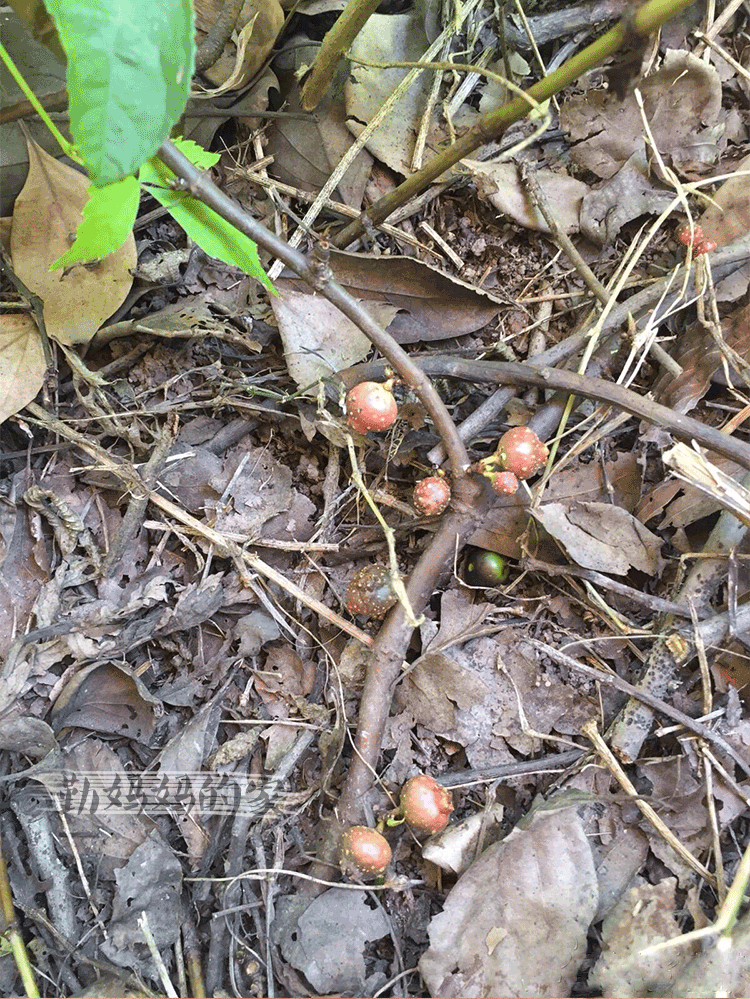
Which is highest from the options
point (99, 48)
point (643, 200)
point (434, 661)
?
point (99, 48)

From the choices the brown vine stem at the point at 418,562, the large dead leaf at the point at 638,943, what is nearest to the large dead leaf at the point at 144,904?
the brown vine stem at the point at 418,562

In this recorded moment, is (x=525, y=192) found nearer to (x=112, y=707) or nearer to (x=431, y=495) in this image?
(x=431, y=495)

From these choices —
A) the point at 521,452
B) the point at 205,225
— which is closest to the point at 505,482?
the point at 521,452

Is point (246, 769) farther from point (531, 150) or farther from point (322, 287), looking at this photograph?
point (531, 150)

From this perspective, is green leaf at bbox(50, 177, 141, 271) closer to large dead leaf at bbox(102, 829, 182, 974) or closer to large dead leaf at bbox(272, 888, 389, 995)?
large dead leaf at bbox(102, 829, 182, 974)

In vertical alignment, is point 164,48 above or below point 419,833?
above

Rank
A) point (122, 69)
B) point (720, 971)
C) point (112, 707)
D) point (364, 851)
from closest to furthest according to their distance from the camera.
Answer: point (122, 69) → point (720, 971) → point (364, 851) → point (112, 707)

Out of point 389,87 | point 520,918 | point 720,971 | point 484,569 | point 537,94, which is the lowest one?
point 520,918

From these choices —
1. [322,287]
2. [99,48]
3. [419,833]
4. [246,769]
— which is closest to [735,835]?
[419,833]
